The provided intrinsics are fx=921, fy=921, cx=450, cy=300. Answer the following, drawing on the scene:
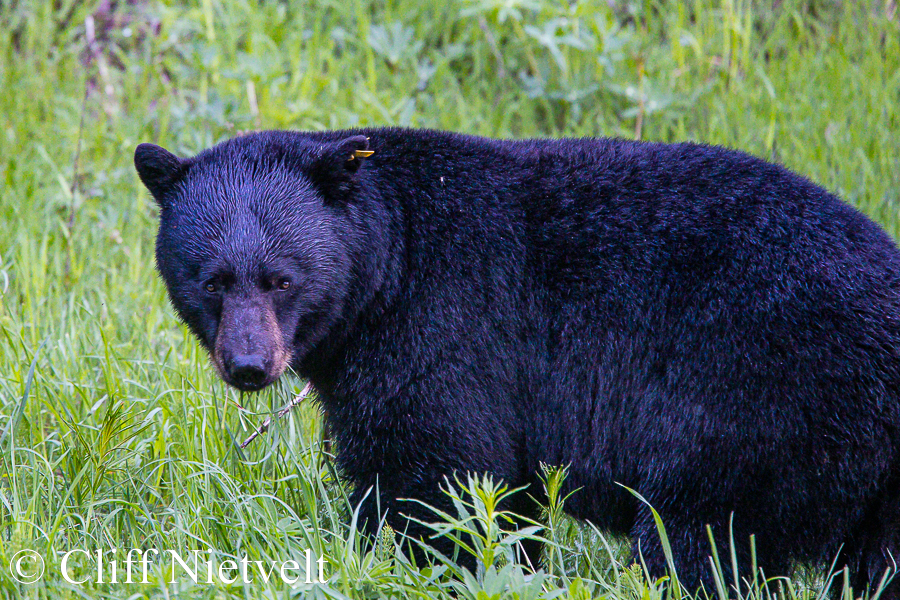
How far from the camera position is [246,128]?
637 centimetres

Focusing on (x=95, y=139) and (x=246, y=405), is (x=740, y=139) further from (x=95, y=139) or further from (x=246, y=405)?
(x=95, y=139)

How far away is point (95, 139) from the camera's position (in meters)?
6.52

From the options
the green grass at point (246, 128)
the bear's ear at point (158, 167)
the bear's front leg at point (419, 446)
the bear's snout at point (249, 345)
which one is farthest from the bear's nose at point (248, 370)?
the bear's ear at point (158, 167)

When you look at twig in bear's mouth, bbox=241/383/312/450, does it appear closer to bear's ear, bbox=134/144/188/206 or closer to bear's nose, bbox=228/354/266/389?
bear's nose, bbox=228/354/266/389

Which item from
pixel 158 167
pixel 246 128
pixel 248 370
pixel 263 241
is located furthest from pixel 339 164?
pixel 246 128

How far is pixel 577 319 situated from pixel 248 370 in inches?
45.5

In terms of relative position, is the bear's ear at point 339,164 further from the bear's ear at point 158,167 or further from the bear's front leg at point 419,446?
the bear's front leg at point 419,446

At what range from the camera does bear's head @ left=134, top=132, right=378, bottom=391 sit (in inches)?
126

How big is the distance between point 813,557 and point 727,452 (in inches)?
18.7

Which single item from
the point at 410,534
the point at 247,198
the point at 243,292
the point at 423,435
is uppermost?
the point at 247,198

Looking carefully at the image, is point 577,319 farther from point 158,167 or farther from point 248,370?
point 158,167

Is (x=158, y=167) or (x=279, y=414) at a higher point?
(x=158, y=167)

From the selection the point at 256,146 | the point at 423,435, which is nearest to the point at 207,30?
the point at 256,146

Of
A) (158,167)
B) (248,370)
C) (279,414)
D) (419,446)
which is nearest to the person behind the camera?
(248,370)
